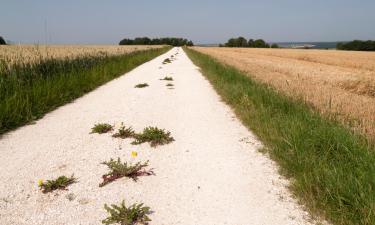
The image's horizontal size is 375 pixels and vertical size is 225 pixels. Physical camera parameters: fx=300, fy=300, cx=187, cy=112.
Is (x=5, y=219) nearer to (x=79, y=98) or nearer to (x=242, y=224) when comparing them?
(x=242, y=224)

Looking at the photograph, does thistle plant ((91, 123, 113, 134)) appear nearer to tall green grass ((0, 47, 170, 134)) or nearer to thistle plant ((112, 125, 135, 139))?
thistle plant ((112, 125, 135, 139))

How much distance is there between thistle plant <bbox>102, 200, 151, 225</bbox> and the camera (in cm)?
301

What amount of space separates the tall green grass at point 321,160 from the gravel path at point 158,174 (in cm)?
A: 22

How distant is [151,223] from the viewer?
3.04 m

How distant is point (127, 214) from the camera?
10.1ft

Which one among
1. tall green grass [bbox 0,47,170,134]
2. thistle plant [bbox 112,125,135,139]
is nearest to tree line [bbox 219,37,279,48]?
tall green grass [bbox 0,47,170,134]

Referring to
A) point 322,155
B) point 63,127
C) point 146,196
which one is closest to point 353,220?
point 322,155

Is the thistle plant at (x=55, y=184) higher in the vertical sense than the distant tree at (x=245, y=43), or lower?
lower

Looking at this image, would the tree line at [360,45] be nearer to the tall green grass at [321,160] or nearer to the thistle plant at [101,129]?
the tall green grass at [321,160]

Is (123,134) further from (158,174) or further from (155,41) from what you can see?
(155,41)

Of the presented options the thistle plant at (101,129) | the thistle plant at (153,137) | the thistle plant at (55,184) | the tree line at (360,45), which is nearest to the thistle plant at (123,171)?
the thistle plant at (55,184)

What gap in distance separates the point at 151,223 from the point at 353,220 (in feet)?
6.38

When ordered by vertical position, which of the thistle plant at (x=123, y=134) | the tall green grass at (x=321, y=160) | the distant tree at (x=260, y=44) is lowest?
the thistle plant at (x=123, y=134)

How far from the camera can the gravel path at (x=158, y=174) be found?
319cm
